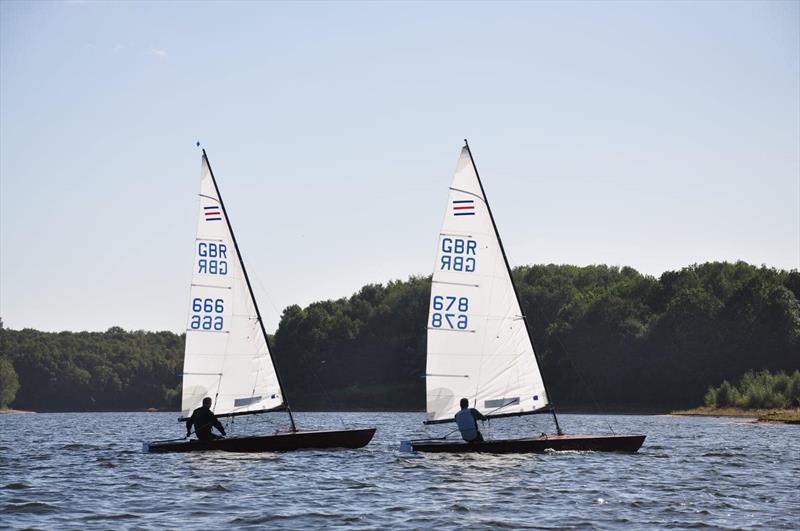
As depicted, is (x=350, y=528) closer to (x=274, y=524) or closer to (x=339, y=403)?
(x=274, y=524)

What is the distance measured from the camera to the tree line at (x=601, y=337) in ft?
338

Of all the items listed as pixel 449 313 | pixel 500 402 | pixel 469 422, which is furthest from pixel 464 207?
pixel 469 422

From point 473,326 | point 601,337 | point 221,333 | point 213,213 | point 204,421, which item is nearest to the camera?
point 473,326

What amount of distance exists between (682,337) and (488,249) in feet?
248

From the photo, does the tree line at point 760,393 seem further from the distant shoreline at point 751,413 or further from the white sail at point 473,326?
the white sail at point 473,326

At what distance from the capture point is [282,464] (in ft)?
114

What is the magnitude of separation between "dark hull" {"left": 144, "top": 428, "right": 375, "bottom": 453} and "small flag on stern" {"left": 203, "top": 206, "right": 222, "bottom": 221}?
7.78m

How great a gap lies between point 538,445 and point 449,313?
5209mm

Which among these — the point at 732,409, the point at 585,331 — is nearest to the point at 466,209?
the point at 732,409

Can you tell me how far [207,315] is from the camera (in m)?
38.3

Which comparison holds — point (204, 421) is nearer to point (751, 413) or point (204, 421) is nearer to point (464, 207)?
point (464, 207)

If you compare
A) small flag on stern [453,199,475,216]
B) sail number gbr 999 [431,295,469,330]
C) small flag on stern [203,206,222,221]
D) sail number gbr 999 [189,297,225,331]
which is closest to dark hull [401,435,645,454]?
sail number gbr 999 [431,295,469,330]

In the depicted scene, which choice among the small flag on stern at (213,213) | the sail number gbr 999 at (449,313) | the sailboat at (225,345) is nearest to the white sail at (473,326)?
the sail number gbr 999 at (449,313)

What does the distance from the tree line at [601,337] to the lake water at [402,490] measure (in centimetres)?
4286
